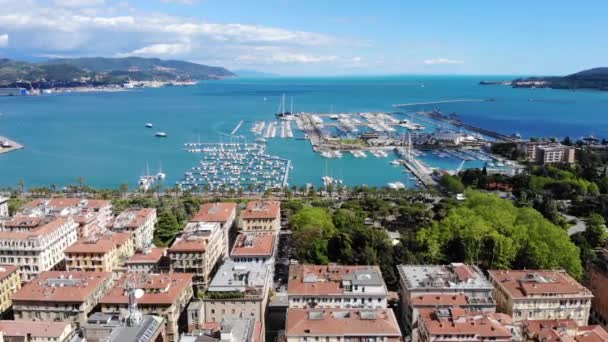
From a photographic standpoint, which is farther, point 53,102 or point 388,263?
point 53,102

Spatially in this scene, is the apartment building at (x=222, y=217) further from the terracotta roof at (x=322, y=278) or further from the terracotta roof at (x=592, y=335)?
the terracotta roof at (x=592, y=335)

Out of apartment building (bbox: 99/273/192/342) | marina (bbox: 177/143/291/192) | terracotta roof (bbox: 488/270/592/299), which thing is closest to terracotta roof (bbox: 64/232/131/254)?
apartment building (bbox: 99/273/192/342)

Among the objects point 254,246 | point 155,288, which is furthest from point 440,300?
point 155,288

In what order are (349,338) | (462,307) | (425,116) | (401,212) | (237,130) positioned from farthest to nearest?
(425,116) → (237,130) → (401,212) → (462,307) → (349,338)

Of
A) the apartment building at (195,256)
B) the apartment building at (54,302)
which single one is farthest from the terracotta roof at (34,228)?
the apartment building at (195,256)

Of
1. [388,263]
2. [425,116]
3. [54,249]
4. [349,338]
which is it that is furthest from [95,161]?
[425,116]

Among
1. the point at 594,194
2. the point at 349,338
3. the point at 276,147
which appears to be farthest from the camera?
the point at 276,147

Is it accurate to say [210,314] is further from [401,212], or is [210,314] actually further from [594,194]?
[594,194]
